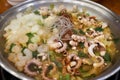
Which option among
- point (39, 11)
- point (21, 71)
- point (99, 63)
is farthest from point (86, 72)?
point (39, 11)

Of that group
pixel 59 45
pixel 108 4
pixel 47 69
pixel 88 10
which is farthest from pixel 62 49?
pixel 108 4

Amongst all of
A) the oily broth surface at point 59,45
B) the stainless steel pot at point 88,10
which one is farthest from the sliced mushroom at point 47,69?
the stainless steel pot at point 88,10

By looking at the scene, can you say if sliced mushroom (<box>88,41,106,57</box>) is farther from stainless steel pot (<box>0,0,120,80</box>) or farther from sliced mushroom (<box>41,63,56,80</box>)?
sliced mushroom (<box>41,63,56,80</box>)

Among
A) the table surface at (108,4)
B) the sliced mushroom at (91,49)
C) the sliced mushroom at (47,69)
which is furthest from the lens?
the table surface at (108,4)

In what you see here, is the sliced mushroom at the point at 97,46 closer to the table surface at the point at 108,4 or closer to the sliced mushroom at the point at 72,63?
the sliced mushroom at the point at 72,63

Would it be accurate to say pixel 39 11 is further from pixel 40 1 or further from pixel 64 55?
pixel 64 55

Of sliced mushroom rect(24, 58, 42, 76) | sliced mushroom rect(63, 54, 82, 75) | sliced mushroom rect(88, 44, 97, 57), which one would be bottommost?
sliced mushroom rect(24, 58, 42, 76)

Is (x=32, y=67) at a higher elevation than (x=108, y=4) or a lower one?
lower

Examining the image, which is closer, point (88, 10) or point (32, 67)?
point (32, 67)

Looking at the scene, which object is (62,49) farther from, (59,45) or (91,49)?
(91,49)

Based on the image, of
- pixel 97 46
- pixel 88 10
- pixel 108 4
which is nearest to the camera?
pixel 97 46

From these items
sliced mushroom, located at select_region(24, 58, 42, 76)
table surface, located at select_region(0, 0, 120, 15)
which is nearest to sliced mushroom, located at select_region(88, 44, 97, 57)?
sliced mushroom, located at select_region(24, 58, 42, 76)

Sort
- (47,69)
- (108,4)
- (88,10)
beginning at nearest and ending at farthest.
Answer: (47,69) → (88,10) → (108,4)
